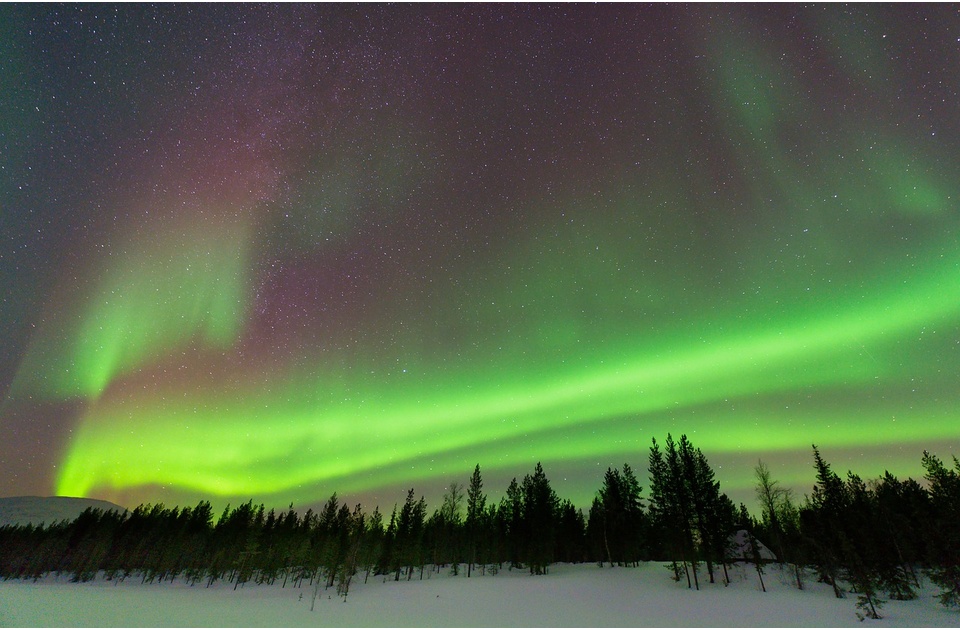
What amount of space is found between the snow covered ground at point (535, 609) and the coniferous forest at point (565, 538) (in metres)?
3.27

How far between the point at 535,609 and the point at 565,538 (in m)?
52.6

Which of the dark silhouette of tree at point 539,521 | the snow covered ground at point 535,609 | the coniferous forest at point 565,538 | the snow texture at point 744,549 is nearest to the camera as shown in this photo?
the snow covered ground at point 535,609

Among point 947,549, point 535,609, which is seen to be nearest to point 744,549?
point 947,549

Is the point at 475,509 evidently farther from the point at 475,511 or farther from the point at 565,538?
the point at 565,538

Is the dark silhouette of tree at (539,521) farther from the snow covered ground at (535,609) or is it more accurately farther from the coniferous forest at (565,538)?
the snow covered ground at (535,609)

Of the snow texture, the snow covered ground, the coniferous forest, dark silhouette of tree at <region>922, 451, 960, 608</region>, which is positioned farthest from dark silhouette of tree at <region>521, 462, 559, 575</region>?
dark silhouette of tree at <region>922, 451, 960, 608</region>

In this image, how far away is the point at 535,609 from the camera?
34.8 m

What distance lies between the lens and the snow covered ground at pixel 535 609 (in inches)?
1192

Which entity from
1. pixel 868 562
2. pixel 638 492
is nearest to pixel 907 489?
pixel 868 562

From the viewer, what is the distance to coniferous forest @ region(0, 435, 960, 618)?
146 feet

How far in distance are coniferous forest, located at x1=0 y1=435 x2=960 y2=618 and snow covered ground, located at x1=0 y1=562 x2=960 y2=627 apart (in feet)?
10.7

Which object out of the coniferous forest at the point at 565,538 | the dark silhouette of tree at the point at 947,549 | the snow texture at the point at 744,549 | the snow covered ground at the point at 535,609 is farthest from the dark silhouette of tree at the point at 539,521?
the dark silhouette of tree at the point at 947,549

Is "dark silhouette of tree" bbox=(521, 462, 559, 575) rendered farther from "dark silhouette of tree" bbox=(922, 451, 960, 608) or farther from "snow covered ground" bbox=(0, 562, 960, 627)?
"dark silhouette of tree" bbox=(922, 451, 960, 608)

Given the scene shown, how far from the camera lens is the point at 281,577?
87500mm
